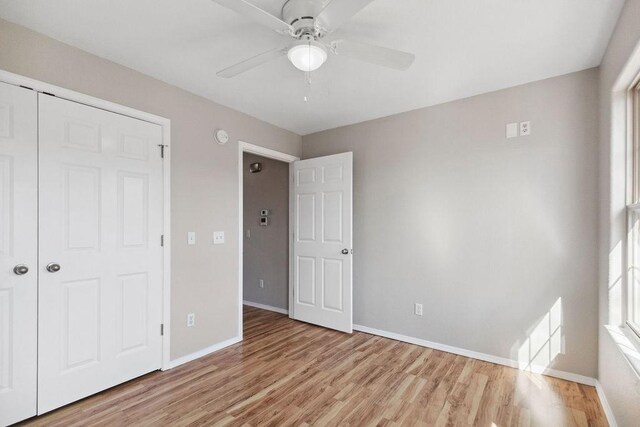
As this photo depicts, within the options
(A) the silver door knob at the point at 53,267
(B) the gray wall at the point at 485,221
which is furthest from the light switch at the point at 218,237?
(B) the gray wall at the point at 485,221

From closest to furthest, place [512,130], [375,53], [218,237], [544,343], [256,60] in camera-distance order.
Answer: [375,53] → [256,60] → [544,343] → [512,130] → [218,237]

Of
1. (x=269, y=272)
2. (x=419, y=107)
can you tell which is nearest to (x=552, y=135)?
(x=419, y=107)

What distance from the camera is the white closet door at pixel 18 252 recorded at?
1794 millimetres

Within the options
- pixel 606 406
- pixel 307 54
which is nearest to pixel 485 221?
pixel 606 406

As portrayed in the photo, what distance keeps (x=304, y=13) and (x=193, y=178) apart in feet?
5.84

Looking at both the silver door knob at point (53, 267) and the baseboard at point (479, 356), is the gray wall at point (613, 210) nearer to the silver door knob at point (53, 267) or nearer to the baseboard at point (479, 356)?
the baseboard at point (479, 356)

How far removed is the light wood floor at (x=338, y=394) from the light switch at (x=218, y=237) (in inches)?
41.9

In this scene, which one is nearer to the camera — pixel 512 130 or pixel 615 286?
pixel 615 286

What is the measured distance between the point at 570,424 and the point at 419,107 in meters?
2.78

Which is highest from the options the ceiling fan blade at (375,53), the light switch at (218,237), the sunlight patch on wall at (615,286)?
the ceiling fan blade at (375,53)

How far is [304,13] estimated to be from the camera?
5.17 ft

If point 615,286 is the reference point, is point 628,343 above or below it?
below

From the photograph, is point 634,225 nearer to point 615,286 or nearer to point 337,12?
point 615,286

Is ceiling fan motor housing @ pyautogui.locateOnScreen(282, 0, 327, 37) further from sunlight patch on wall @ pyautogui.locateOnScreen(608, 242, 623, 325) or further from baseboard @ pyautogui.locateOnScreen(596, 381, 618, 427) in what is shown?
baseboard @ pyautogui.locateOnScreen(596, 381, 618, 427)
